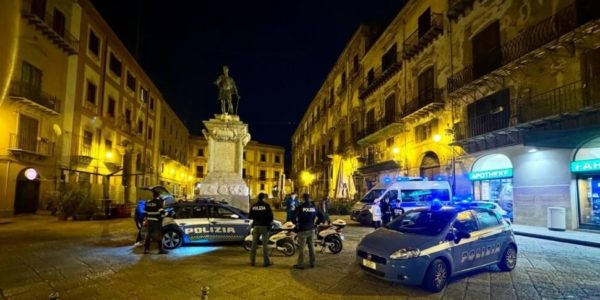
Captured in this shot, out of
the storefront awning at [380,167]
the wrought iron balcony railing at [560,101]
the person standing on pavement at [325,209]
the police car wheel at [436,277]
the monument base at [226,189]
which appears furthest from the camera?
the storefront awning at [380,167]

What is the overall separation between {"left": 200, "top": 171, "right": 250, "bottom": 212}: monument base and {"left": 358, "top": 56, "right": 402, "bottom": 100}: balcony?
16122mm

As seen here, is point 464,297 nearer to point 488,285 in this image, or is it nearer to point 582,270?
point 488,285

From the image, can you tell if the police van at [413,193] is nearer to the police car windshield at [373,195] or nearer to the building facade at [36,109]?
the police car windshield at [373,195]

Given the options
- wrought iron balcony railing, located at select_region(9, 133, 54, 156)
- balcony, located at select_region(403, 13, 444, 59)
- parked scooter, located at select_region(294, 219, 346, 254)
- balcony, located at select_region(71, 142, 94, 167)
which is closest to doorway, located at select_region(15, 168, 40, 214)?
wrought iron balcony railing, located at select_region(9, 133, 54, 156)

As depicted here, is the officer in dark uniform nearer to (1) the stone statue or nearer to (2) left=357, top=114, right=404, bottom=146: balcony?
(1) the stone statue

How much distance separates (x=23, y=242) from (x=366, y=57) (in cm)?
2923

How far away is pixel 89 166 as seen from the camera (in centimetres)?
2766

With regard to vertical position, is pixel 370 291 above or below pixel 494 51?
below

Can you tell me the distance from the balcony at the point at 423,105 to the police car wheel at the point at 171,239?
1635 cm

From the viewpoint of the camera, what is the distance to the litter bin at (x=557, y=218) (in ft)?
46.4

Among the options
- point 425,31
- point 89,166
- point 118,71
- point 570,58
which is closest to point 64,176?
point 89,166

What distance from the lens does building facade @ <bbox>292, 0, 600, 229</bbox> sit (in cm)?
1391

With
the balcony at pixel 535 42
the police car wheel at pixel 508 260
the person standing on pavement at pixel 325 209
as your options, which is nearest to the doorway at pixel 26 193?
the person standing on pavement at pixel 325 209

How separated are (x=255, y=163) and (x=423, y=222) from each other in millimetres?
69314
